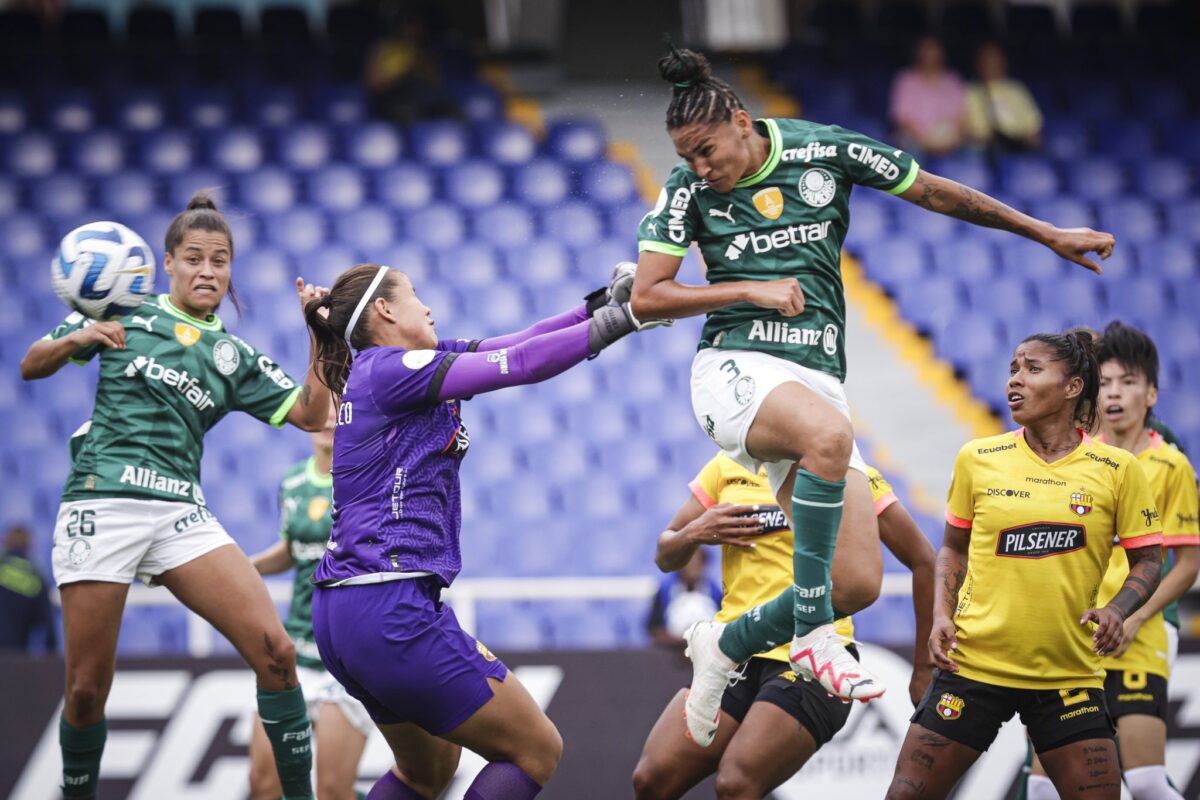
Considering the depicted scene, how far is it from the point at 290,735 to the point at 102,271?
194 centimetres

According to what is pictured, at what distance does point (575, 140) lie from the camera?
1291cm

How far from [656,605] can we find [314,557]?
99.3 inches

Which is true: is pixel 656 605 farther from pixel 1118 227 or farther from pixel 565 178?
pixel 1118 227

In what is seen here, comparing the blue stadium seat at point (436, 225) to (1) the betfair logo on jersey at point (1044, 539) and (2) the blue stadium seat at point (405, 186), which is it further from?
(1) the betfair logo on jersey at point (1044, 539)

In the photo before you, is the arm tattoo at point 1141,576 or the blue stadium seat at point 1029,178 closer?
the arm tattoo at point 1141,576

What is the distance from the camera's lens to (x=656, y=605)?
28.4 feet

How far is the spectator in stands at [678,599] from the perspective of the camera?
332 inches

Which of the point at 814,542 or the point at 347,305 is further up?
the point at 347,305

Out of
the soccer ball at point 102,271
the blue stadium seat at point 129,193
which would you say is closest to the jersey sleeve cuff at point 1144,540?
the soccer ball at point 102,271

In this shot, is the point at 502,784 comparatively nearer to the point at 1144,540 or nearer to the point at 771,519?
the point at 771,519

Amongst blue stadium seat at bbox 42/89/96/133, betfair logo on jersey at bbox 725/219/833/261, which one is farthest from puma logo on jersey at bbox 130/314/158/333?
blue stadium seat at bbox 42/89/96/133

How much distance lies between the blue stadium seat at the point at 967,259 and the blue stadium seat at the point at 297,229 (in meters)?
5.69

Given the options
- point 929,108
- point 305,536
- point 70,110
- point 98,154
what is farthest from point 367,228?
point 305,536

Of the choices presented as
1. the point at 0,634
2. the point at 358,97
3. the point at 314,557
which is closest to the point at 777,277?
the point at 314,557
